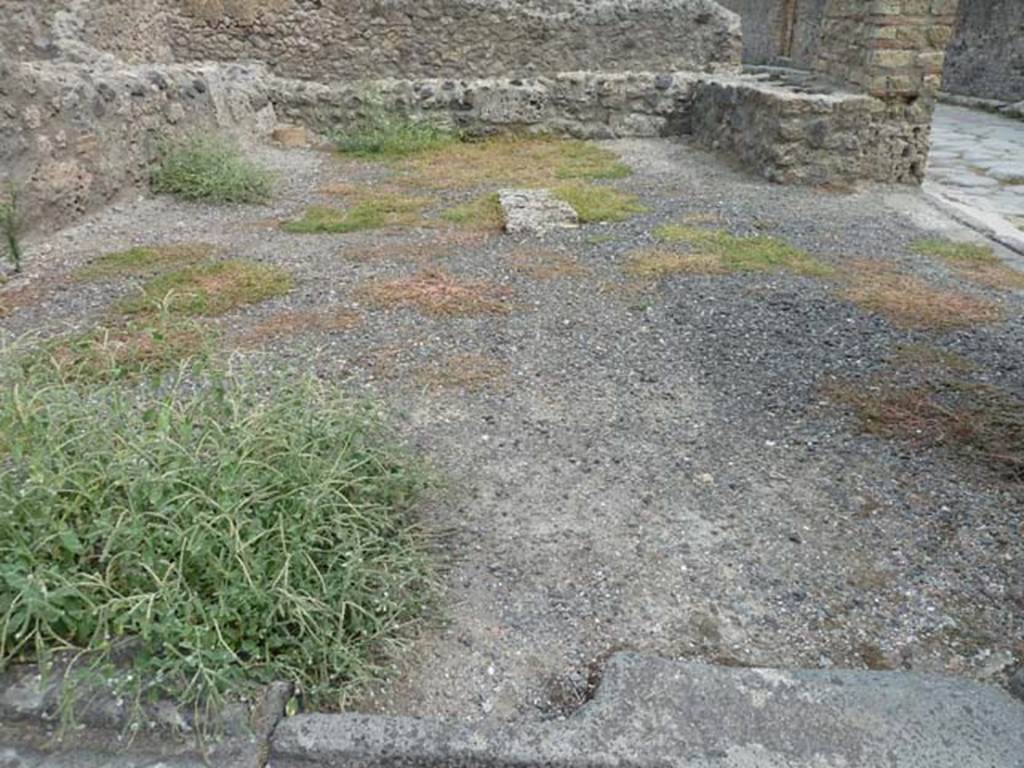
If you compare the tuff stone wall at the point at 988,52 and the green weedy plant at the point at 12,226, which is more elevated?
the green weedy plant at the point at 12,226

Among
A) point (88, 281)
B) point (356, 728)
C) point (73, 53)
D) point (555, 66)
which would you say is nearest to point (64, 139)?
point (88, 281)

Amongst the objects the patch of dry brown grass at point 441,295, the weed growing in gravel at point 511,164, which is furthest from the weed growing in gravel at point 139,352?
the weed growing in gravel at point 511,164

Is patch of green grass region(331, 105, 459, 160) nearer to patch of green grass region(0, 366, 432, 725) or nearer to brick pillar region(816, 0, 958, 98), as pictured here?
brick pillar region(816, 0, 958, 98)

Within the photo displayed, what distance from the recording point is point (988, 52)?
13.4m

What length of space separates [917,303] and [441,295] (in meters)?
2.31

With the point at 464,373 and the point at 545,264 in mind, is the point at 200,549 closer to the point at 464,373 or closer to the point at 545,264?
the point at 464,373

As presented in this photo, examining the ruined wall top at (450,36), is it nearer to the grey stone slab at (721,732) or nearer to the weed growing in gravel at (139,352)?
the weed growing in gravel at (139,352)

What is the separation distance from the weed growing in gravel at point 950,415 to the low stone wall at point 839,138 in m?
3.70

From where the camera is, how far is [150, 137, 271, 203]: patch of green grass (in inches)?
224

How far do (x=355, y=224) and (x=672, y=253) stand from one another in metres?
2.06

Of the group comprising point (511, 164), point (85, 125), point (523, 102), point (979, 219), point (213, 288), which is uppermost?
point (85, 125)

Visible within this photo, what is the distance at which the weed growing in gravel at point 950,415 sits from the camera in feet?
8.42

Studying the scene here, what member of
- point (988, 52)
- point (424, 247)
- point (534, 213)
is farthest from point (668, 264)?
point (988, 52)

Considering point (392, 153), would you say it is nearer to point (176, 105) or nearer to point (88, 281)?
point (176, 105)
